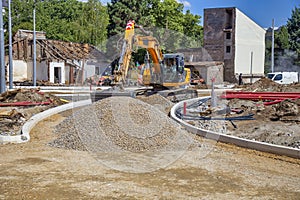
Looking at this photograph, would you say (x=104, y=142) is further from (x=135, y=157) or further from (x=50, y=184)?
(x=50, y=184)

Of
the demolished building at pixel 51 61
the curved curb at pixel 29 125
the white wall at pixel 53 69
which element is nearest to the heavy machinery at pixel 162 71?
the curved curb at pixel 29 125

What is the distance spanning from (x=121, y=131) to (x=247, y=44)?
142ft

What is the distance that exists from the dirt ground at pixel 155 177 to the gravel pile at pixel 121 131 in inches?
19.8

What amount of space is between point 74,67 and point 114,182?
3577 centimetres

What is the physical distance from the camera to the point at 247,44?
50094 mm

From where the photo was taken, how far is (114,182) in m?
6.87

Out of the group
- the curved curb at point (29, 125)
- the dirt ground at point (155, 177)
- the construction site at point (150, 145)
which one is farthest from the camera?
the curved curb at point (29, 125)

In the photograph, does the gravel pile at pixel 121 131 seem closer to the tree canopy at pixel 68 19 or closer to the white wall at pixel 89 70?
the white wall at pixel 89 70

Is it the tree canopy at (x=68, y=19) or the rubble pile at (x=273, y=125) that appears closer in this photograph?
the rubble pile at (x=273, y=125)

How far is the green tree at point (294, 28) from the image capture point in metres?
59.0

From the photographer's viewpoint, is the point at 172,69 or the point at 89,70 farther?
the point at 89,70

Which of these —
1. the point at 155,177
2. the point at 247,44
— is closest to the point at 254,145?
the point at 155,177

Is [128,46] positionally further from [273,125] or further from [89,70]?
[89,70]

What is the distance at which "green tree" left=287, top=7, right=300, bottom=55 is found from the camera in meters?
59.0
